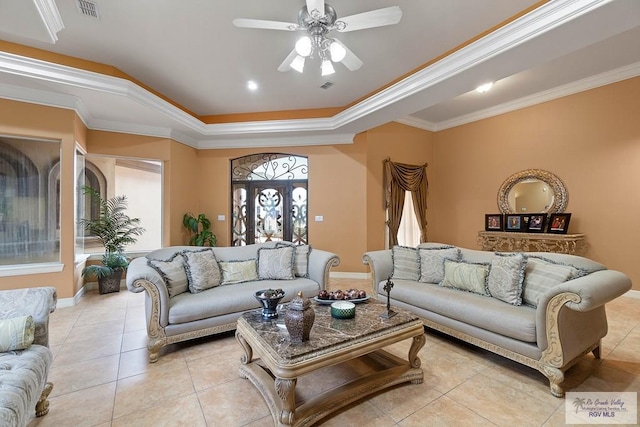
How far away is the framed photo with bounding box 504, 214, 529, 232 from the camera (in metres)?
5.09

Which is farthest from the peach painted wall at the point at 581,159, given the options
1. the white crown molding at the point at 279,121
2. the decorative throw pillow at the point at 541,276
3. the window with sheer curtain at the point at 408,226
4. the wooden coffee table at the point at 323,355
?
the wooden coffee table at the point at 323,355

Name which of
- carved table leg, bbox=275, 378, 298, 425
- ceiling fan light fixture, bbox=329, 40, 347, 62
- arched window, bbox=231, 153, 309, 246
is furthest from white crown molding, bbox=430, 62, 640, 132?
carved table leg, bbox=275, 378, 298, 425

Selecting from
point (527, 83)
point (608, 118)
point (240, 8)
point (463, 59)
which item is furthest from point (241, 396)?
point (608, 118)

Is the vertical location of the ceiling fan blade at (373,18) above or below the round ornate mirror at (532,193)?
above

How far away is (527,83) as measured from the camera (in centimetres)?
461

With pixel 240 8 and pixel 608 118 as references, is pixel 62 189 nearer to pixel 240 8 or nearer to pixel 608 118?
pixel 240 8

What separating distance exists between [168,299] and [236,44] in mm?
2879

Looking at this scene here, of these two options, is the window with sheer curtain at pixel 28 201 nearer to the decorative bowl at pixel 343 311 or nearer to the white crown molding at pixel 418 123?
the decorative bowl at pixel 343 311

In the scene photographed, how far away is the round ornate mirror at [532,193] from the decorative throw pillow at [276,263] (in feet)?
14.7

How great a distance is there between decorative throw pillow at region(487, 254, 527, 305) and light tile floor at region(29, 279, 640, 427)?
58 cm

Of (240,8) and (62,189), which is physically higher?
(240,8)

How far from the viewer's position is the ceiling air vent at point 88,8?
255 centimetres

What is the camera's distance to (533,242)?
4.85 meters

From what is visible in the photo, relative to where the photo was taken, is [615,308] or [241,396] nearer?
[241,396]
